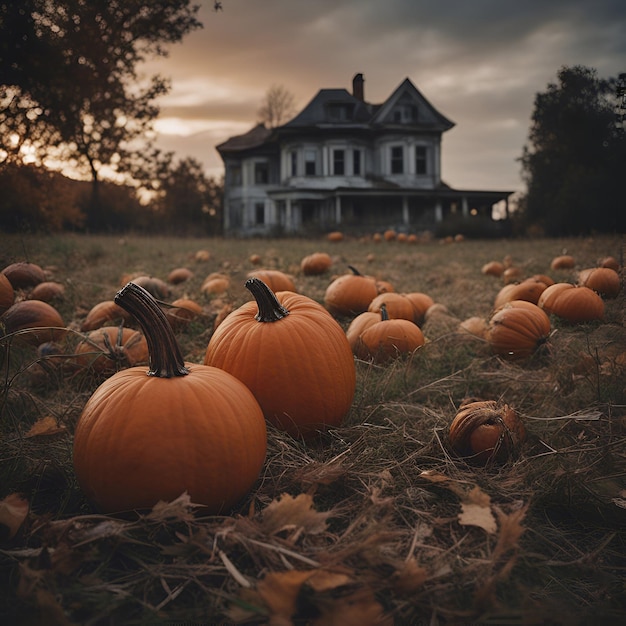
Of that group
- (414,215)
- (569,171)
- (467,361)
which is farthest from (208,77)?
(414,215)

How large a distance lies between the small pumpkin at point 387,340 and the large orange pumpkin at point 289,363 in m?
1.02

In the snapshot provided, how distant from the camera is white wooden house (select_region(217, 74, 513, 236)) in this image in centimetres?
2692

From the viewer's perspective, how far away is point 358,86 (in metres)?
31.1

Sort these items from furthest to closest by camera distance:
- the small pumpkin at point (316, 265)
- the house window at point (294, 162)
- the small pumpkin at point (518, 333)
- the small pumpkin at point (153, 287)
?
the house window at point (294, 162) < the small pumpkin at point (316, 265) < the small pumpkin at point (153, 287) < the small pumpkin at point (518, 333)

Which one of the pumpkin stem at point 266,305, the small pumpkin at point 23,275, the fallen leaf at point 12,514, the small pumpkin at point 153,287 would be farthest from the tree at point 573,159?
the small pumpkin at point 23,275

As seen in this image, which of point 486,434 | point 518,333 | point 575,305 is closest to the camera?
point 486,434

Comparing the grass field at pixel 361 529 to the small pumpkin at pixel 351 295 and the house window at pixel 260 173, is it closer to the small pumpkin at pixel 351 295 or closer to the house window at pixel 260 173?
the small pumpkin at pixel 351 295

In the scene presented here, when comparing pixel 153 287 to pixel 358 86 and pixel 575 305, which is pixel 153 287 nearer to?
pixel 575 305

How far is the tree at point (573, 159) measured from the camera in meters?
8.24

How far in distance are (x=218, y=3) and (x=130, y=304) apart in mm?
4034

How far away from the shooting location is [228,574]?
1220 mm

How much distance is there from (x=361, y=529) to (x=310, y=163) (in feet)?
93.5

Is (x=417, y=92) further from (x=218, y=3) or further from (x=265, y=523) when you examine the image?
(x=265, y=523)

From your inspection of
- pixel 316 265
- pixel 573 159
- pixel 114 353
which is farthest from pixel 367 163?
pixel 114 353
